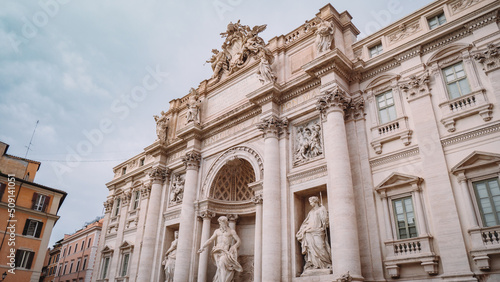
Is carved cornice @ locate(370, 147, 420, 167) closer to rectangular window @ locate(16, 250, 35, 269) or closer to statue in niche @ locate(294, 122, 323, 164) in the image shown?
statue in niche @ locate(294, 122, 323, 164)

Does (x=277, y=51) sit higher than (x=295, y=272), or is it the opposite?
(x=277, y=51)

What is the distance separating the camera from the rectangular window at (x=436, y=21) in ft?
46.2

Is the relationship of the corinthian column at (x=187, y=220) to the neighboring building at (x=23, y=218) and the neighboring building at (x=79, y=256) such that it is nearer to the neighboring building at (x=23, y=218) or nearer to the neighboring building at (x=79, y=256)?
the neighboring building at (x=23, y=218)

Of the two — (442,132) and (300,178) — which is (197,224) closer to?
(300,178)

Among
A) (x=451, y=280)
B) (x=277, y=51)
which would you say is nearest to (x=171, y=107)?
(x=277, y=51)

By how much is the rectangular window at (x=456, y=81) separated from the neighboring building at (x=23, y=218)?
2869 centimetres

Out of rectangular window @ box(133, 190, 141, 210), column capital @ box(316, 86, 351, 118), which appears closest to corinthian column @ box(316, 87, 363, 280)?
column capital @ box(316, 86, 351, 118)

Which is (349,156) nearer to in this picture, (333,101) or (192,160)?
(333,101)

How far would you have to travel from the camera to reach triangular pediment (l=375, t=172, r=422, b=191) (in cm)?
1215

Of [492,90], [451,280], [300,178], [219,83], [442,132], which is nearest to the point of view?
[451,280]

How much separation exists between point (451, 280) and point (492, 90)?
6.26 meters

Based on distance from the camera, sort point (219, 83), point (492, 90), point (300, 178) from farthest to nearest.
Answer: point (219, 83) < point (300, 178) < point (492, 90)

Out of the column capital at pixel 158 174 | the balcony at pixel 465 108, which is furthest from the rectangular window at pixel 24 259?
the balcony at pixel 465 108

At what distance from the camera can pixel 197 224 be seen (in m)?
18.8
